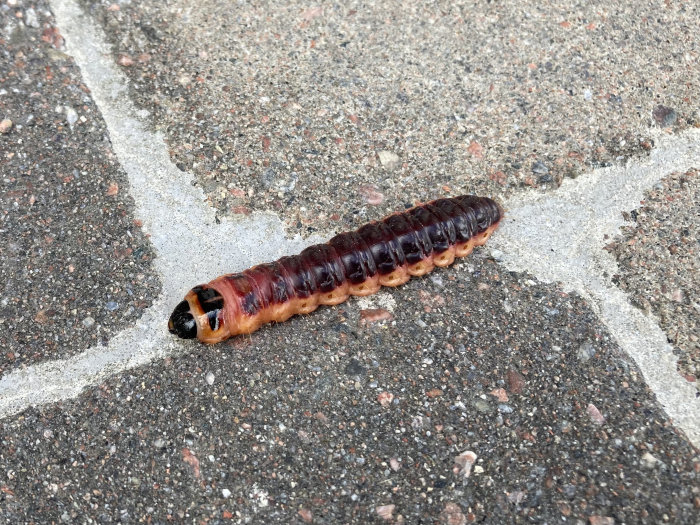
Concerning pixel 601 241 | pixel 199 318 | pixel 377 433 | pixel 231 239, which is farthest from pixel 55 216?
pixel 601 241

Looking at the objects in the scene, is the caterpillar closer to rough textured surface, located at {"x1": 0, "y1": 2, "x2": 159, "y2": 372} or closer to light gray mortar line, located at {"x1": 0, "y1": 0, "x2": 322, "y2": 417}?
light gray mortar line, located at {"x1": 0, "y1": 0, "x2": 322, "y2": 417}

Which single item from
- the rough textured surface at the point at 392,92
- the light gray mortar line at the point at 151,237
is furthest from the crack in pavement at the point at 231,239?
the rough textured surface at the point at 392,92

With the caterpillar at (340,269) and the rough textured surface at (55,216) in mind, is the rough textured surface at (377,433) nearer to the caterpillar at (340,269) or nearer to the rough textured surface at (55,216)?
the caterpillar at (340,269)

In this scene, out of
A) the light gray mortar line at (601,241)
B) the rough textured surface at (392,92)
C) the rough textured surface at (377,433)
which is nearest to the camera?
the rough textured surface at (377,433)

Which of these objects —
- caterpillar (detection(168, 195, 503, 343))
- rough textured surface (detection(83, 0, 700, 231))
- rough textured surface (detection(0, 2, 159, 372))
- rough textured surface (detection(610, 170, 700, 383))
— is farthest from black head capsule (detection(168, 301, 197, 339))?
rough textured surface (detection(610, 170, 700, 383))

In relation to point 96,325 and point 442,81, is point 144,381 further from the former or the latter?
point 442,81

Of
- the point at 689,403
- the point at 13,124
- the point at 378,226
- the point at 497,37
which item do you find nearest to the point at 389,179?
the point at 378,226

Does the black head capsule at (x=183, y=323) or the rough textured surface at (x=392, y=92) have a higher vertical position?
the rough textured surface at (x=392, y=92)
